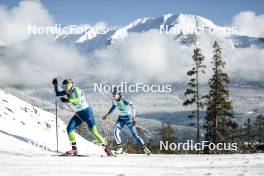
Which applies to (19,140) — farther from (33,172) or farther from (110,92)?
(33,172)

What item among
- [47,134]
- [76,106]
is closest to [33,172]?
[76,106]

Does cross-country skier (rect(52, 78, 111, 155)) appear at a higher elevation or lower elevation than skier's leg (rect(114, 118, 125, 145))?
higher

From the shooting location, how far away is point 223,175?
10844mm

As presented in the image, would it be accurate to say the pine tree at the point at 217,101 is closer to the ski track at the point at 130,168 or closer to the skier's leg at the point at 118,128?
the skier's leg at the point at 118,128

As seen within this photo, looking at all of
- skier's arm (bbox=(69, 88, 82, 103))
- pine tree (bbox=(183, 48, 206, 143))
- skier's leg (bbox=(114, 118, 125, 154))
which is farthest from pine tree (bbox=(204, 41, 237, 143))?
skier's arm (bbox=(69, 88, 82, 103))

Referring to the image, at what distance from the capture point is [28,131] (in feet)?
78.5

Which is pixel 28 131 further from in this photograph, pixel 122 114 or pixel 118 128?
pixel 122 114

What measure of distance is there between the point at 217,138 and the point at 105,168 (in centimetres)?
3039

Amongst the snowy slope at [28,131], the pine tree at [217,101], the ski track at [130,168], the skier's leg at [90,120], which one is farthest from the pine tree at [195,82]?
the ski track at [130,168]

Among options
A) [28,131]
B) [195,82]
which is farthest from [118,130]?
[195,82]

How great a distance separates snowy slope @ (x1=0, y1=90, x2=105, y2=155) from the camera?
20.9m

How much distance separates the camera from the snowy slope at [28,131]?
68.6 feet

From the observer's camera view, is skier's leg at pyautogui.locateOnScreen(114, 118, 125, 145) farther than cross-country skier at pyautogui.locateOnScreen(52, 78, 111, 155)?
Yes

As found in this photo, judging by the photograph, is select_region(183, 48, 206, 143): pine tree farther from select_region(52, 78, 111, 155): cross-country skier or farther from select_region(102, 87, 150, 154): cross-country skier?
select_region(52, 78, 111, 155): cross-country skier
